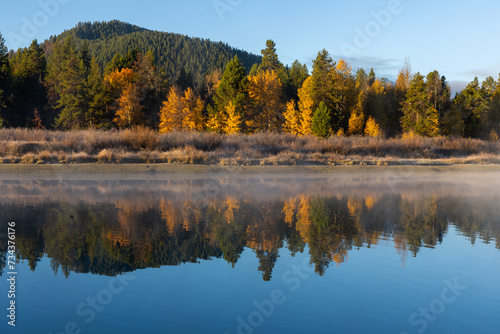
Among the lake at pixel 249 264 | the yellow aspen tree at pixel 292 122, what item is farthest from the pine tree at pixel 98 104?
the lake at pixel 249 264

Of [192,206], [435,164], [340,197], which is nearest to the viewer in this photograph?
[192,206]

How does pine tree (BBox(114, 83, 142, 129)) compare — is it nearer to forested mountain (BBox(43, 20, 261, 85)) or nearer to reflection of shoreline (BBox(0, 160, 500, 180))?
reflection of shoreline (BBox(0, 160, 500, 180))

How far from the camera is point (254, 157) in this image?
2520cm

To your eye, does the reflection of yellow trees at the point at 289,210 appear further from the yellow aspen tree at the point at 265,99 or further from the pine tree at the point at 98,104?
the pine tree at the point at 98,104

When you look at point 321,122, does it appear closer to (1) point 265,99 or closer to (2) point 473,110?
(1) point 265,99

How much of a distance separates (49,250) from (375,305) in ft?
15.4

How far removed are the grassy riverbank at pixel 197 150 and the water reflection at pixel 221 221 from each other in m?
6.29

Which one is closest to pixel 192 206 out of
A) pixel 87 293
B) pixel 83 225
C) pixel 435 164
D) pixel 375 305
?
pixel 83 225

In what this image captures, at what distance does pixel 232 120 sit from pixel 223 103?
4.42 metres

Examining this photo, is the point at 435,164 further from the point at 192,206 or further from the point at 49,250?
the point at 49,250

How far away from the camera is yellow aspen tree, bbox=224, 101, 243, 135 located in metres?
52.7

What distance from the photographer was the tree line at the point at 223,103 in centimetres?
5628

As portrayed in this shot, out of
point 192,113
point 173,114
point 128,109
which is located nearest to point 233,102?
point 192,113

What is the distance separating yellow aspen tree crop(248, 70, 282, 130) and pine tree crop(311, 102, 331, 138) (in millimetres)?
8811
